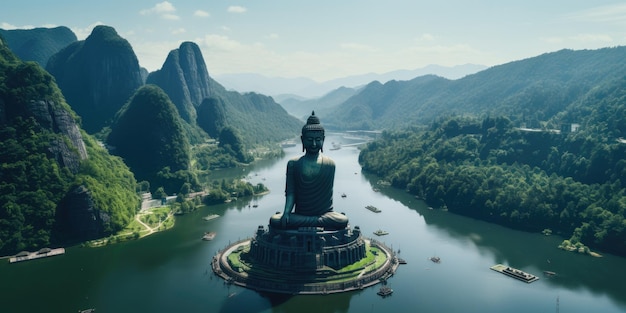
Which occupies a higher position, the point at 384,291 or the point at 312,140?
the point at 312,140

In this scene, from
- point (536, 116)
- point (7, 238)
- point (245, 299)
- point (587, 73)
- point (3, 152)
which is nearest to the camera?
point (245, 299)

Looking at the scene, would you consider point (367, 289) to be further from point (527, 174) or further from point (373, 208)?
point (527, 174)

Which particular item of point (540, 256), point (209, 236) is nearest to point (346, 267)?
point (209, 236)

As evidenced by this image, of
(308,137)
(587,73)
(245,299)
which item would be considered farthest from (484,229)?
(587,73)

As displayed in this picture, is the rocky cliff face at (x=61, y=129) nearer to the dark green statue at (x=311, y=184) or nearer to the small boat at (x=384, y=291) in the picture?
the dark green statue at (x=311, y=184)

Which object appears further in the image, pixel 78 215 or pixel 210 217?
pixel 210 217

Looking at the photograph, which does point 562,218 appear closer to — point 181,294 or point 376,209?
point 376,209

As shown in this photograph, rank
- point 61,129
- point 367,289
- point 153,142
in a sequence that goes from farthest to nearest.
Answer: point 153,142, point 61,129, point 367,289
